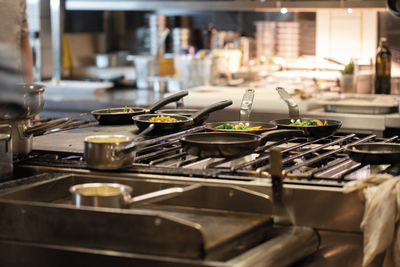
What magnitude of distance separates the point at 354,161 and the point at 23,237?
0.94 m

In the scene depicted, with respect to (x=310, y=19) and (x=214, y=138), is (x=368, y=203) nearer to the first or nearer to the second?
(x=214, y=138)

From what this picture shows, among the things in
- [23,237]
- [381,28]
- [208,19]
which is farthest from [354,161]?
[208,19]

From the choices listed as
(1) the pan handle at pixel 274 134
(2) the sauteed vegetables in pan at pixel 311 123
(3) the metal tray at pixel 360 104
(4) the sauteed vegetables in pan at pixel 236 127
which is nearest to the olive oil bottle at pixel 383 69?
(3) the metal tray at pixel 360 104

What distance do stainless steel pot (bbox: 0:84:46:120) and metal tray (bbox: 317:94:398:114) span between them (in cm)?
203

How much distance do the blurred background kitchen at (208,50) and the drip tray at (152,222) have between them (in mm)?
2162

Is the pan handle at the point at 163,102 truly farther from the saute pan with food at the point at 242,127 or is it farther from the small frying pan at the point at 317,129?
the small frying pan at the point at 317,129

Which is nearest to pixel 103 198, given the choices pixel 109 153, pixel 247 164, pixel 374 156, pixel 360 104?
pixel 109 153

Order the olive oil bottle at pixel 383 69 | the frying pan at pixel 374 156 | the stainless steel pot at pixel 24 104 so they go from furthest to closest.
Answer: the olive oil bottle at pixel 383 69
the stainless steel pot at pixel 24 104
the frying pan at pixel 374 156

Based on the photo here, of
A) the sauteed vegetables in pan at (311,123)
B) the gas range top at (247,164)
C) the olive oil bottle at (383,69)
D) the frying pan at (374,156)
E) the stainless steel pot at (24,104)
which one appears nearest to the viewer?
the gas range top at (247,164)

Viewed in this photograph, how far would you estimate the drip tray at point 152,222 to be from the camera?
1.42m

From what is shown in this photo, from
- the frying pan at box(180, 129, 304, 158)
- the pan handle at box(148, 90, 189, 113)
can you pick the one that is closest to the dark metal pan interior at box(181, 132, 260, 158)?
the frying pan at box(180, 129, 304, 158)

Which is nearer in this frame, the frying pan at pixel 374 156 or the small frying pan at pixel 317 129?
the frying pan at pixel 374 156

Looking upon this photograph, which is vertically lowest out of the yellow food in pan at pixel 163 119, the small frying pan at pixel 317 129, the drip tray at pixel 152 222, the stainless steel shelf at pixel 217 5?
the drip tray at pixel 152 222

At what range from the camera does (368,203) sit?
160cm
